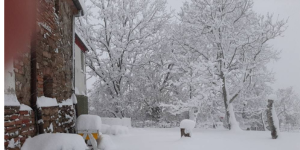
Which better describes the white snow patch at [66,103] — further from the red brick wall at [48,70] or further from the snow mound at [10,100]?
the snow mound at [10,100]

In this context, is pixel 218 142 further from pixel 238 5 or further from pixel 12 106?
pixel 238 5

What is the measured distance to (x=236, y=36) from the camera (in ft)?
34.2

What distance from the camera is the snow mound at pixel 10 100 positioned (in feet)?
7.00

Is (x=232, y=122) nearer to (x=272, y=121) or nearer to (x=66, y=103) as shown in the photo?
(x=272, y=121)

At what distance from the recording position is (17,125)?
235cm

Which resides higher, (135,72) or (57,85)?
(135,72)

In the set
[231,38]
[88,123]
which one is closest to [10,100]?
[88,123]

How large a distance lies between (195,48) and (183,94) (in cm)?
604

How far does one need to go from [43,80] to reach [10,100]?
1.17 metres

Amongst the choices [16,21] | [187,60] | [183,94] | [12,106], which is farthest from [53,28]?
[183,94]

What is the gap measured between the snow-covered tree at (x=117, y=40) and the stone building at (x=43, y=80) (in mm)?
10054

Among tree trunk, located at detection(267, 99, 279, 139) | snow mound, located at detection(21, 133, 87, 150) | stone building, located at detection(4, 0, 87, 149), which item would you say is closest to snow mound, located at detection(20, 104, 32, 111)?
stone building, located at detection(4, 0, 87, 149)

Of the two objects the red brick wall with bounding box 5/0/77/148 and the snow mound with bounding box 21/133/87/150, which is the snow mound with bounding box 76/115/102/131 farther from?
the snow mound with bounding box 21/133/87/150

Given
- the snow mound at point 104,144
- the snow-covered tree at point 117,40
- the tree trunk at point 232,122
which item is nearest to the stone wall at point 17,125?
the snow mound at point 104,144
